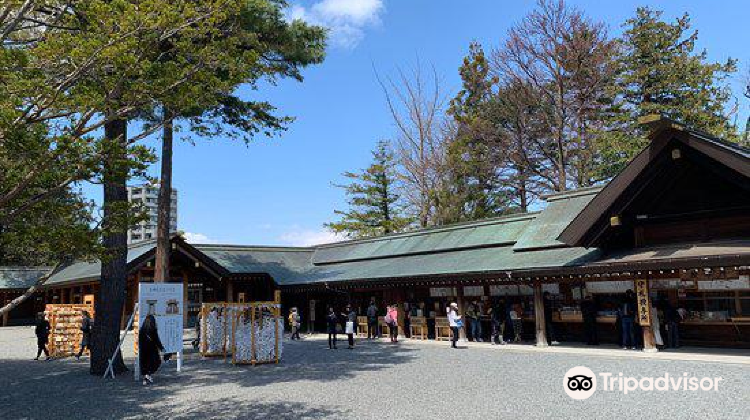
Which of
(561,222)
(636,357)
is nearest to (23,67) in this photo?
(636,357)

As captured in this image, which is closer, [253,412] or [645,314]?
[253,412]

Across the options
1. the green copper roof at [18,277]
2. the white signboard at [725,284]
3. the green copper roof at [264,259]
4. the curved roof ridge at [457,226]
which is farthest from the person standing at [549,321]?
the green copper roof at [18,277]

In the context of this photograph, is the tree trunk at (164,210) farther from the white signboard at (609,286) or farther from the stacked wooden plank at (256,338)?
the white signboard at (609,286)

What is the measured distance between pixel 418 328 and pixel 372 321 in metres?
1.83

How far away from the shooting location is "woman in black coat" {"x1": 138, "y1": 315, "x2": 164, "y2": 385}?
11.5 meters

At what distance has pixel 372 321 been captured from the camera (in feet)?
68.6

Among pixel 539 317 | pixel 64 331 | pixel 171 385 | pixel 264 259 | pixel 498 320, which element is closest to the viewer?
pixel 171 385

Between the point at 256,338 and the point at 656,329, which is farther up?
the point at 256,338

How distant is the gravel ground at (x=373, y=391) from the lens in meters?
7.94

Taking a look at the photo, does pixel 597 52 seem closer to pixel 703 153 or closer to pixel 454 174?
pixel 454 174

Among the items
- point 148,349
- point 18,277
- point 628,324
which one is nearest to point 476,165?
point 628,324

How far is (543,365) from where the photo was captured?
12.2 meters

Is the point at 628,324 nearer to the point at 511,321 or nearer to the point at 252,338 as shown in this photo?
the point at 511,321

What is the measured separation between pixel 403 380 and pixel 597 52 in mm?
25331
